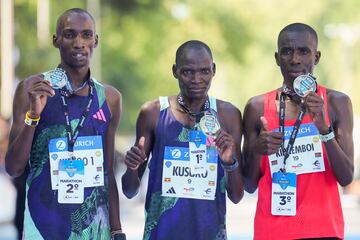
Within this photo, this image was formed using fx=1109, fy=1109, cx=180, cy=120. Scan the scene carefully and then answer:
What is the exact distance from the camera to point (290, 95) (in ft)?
24.0

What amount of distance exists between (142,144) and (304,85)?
1089 mm

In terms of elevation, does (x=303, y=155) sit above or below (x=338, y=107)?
below

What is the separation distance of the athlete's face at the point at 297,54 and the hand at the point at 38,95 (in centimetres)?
153

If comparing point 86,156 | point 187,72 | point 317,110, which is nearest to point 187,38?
point 187,72

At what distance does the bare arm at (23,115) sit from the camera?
22.4 ft

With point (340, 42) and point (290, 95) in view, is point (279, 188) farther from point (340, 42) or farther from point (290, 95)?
point (340, 42)

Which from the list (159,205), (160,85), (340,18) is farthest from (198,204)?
(340,18)

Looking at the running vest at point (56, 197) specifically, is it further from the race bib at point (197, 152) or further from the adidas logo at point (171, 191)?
the race bib at point (197, 152)

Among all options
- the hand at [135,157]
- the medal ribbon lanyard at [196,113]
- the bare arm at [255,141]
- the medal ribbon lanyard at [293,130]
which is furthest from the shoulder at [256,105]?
the hand at [135,157]

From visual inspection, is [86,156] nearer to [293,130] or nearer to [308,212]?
[293,130]

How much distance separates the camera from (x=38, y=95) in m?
6.83

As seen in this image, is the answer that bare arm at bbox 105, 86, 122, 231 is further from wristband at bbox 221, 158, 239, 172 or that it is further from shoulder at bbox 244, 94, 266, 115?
shoulder at bbox 244, 94, 266, 115

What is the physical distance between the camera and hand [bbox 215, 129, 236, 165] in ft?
22.7

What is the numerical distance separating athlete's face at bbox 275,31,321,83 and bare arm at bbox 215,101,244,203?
1.43ft
